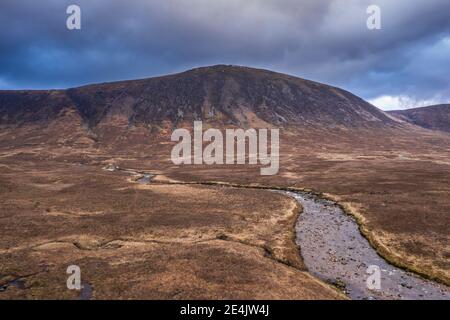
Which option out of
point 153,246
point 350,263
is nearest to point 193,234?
point 153,246

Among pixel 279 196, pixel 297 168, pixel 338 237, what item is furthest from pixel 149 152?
pixel 338 237

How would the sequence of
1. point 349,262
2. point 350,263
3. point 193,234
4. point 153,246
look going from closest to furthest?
point 350,263 → point 349,262 → point 153,246 → point 193,234

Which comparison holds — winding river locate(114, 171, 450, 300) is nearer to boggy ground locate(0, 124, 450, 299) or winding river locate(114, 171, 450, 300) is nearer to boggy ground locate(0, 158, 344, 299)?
boggy ground locate(0, 124, 450, 299)

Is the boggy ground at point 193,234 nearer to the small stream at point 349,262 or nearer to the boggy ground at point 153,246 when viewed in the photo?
the boggy ground at point 153,246

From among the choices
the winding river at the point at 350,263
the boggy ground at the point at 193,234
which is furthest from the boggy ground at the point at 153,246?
the winding river at the point at 350,263

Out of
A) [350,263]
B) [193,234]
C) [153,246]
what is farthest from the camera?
[193,234]

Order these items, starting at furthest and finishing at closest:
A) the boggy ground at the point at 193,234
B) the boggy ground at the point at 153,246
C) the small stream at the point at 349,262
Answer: the boggy ground at the point at 193,234
the small stream at the point at 349,262
the boggy ground at the point at 153,246

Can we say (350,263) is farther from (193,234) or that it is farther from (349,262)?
(193,234)
